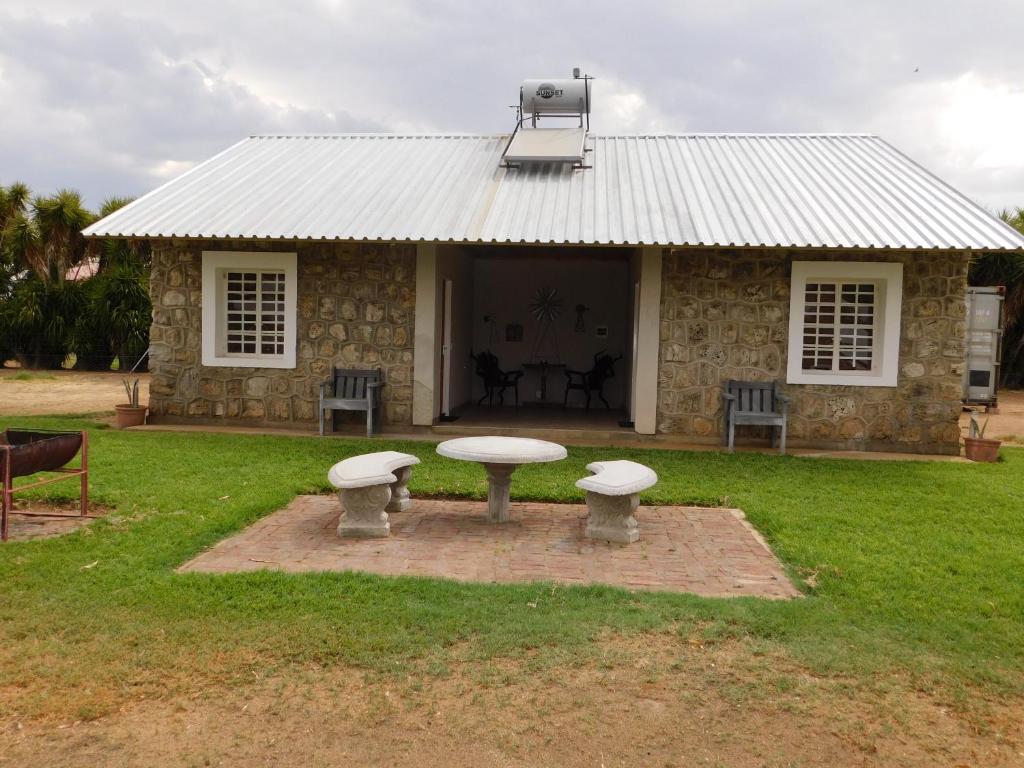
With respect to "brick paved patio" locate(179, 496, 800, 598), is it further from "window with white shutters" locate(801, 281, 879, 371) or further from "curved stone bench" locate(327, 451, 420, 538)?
"window with white shutters" locate(801, 281, 879, 371)

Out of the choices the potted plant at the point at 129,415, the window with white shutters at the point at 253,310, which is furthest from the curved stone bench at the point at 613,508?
the potted plant at the point at 129,415

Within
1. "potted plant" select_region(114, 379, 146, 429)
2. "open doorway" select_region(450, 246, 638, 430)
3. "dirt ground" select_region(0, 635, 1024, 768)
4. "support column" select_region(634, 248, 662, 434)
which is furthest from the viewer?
"open doorway" select_region(450, 246, 638, 430)

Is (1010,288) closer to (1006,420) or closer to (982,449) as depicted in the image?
(1006,420)

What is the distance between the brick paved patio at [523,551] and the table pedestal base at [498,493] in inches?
3.7

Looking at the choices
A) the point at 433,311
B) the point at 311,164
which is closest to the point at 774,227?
the point at 433,311

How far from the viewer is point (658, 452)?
32.1 ft

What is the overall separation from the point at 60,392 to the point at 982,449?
15.5 metres

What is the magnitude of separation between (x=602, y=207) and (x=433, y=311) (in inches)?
104

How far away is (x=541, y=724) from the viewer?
330 centimetres

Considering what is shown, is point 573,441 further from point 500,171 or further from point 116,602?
point 116,602

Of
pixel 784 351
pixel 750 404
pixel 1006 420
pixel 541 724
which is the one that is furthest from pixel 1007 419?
pixel 541 724

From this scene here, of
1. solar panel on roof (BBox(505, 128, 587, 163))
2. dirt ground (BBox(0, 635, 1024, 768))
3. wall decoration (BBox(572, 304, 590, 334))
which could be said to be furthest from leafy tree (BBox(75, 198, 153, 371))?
dirt ground (BBox(0, 635, 1024, 768))

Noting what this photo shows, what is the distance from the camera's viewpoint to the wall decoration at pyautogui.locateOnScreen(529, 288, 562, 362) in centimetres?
1566

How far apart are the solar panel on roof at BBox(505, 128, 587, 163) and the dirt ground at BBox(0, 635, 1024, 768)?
10.0 metres
